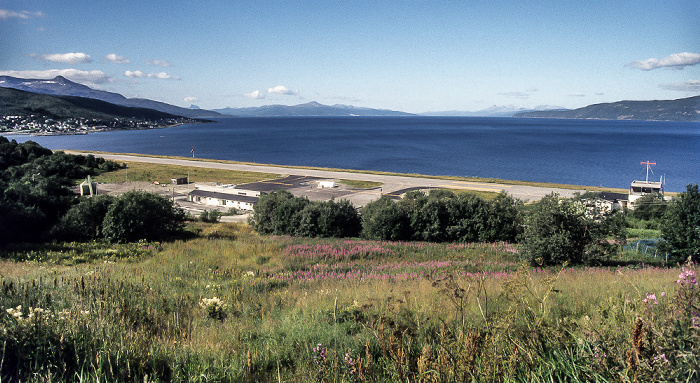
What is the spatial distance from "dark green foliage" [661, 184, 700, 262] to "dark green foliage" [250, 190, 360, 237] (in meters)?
13.8

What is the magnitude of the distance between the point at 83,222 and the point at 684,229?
23.0m

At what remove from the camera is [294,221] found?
864 inches

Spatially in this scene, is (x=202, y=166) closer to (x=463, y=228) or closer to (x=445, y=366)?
(x=463, y=228)

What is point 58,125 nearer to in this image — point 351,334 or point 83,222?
point 83,222

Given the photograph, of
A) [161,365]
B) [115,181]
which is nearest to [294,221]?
[161,365]

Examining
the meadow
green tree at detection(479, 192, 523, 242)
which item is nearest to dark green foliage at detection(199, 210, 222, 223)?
green tree at detection(479, 192, 523, 242)

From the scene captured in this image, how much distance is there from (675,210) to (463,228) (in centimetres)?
830

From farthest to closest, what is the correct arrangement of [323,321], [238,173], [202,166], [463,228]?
[202,166], [238,173], [463,228], [323,321]

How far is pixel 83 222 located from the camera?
1652cm

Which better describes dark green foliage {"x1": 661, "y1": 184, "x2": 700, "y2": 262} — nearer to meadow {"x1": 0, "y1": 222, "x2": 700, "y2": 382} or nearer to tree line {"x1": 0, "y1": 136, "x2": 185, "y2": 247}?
meadow {"x1": 0, "y1": 222, "x2": 700, "y2": 382}

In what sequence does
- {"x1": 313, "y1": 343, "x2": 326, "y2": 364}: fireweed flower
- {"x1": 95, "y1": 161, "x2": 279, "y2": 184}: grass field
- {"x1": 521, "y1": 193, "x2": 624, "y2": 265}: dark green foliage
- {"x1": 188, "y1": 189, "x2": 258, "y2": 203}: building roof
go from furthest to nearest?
{"x1": 95, "y1": 161, "x2": 279, "y2": 184}: grass field → {"x1": 188, "y1": 189, "x2": 258, "y2": 203}: building roof → {"x1": 521, "y1": 193, "x2": 624, "y2": 265}: dark green foliage → {"x1": 313, "y1": 343, "x2": 326, "y2": 364}: fireweed flower

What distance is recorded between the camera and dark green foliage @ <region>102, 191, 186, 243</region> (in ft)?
53.3

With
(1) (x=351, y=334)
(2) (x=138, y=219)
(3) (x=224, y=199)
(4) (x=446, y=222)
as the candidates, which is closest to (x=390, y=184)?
(3) (x=224, y=199)

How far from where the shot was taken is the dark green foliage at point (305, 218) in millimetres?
21562
